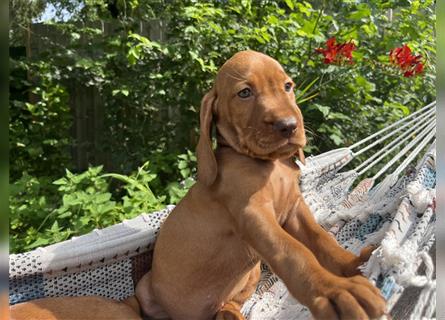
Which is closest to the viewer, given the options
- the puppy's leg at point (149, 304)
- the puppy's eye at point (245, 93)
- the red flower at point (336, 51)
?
the puppy's eye at point (245, 93)

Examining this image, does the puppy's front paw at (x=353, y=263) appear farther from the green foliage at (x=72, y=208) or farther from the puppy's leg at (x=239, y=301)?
the green foliage at (x=72, y=208)

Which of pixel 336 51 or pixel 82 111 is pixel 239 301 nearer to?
Answer: pixel 336 51

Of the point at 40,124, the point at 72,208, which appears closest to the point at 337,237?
the point at 72,208

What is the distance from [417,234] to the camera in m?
1.33

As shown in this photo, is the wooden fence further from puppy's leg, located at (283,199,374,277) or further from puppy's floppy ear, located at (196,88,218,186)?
puppy's leg, located at (283,199,374,277)

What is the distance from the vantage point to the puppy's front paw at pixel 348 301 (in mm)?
1018

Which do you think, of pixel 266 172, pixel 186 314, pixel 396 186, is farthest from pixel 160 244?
pixel 396 186

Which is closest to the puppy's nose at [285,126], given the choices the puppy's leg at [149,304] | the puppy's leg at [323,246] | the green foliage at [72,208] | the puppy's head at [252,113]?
the puppy's head at [252,113]

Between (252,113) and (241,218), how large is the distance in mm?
296

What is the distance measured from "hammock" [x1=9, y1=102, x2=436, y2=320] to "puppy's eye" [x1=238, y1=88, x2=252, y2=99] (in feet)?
1.77

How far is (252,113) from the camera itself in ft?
4.71

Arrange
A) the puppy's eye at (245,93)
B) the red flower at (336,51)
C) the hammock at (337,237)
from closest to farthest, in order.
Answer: the hammock at (337,237), the puppy's eye at (245,93), the red flower at (336,51)

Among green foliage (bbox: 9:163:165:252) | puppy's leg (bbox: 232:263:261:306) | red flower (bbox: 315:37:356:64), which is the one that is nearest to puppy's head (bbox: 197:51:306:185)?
puppy's leg (bbox: 232:263:261:306)

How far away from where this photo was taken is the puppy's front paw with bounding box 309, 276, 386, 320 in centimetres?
102
